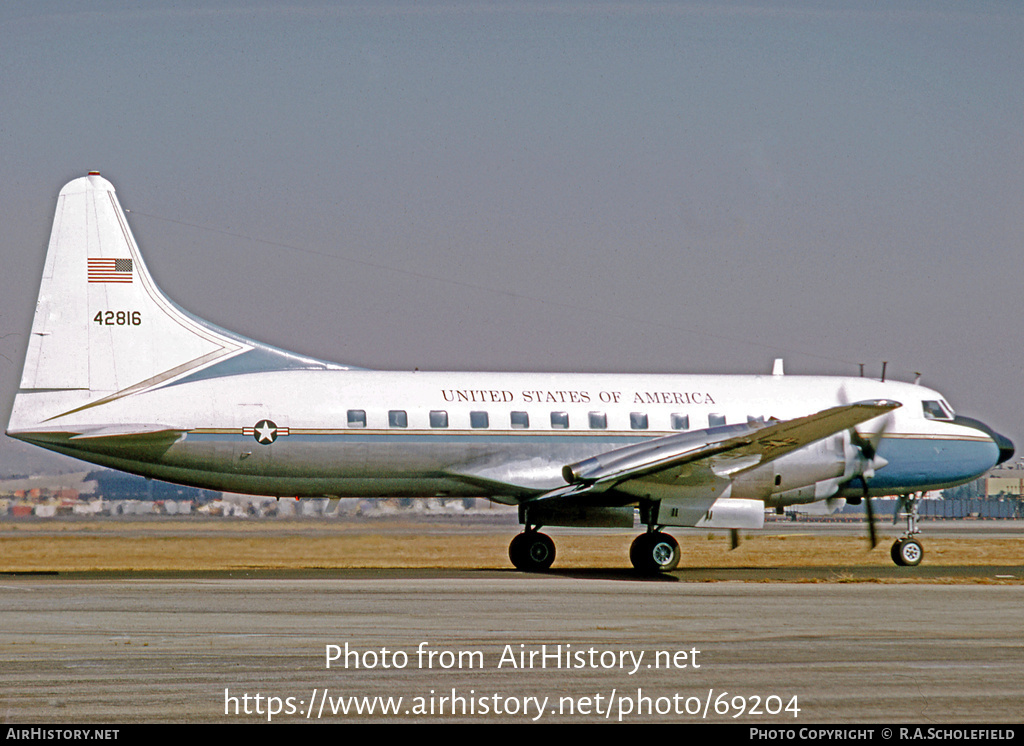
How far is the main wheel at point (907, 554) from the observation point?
3064cm

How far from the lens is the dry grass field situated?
3375 centimetres

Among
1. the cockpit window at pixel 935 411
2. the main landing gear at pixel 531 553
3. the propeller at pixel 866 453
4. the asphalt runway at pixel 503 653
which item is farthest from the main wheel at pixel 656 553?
the cockpit window at pixel 935 411

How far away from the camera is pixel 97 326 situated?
26.3 m

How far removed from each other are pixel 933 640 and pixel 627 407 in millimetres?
13808

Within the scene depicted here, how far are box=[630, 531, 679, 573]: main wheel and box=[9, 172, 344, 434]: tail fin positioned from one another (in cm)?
1025

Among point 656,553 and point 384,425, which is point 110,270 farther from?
point 656,553

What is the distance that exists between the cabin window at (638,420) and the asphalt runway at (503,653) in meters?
6.24

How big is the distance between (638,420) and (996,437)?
1057 cm

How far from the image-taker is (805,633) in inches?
642

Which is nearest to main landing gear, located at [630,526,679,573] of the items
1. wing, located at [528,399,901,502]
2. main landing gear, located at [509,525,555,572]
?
wing, located at [528,399,901,502]

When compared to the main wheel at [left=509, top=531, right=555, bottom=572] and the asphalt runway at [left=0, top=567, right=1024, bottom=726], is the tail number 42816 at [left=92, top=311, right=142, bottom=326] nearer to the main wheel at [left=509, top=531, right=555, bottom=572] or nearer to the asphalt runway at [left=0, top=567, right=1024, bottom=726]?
the asphalt runway at [left=0, top=567, right=1024, bottom=726]

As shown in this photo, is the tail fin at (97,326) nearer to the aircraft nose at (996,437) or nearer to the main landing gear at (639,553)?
the main landing gear at (639,553)
